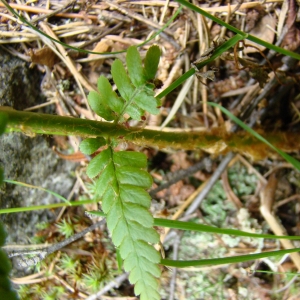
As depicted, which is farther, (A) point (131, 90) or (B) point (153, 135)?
(B) point (153, 135)

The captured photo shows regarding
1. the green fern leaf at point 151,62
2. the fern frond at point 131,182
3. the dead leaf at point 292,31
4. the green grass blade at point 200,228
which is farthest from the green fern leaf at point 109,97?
the dead leaf at point 292,31

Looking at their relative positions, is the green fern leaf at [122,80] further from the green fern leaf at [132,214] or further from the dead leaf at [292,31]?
the dead leaf at [292,31]

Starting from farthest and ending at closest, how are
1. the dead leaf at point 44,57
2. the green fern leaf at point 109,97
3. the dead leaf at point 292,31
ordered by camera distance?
the dead leaf at point 44,57 → the dead leaf at point 292,31 → the green fern leaf at point 109,97

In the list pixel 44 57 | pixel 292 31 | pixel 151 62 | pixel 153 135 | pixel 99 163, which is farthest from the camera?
pixel 44 57

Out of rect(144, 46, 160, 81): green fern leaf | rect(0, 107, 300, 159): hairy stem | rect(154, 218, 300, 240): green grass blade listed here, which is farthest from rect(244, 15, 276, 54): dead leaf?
rect(154, 218, 300, 240): green grass blade

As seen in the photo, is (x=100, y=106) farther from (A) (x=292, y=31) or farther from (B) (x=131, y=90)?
(A) (x=292, y=31)

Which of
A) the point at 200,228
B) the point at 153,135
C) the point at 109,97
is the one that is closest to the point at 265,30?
the point at 153,135

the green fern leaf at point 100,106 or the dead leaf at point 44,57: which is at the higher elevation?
the dead leaf at point 44,57

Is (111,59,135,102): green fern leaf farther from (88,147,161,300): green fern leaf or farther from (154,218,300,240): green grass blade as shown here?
(154,218,300,240): green grass blade
